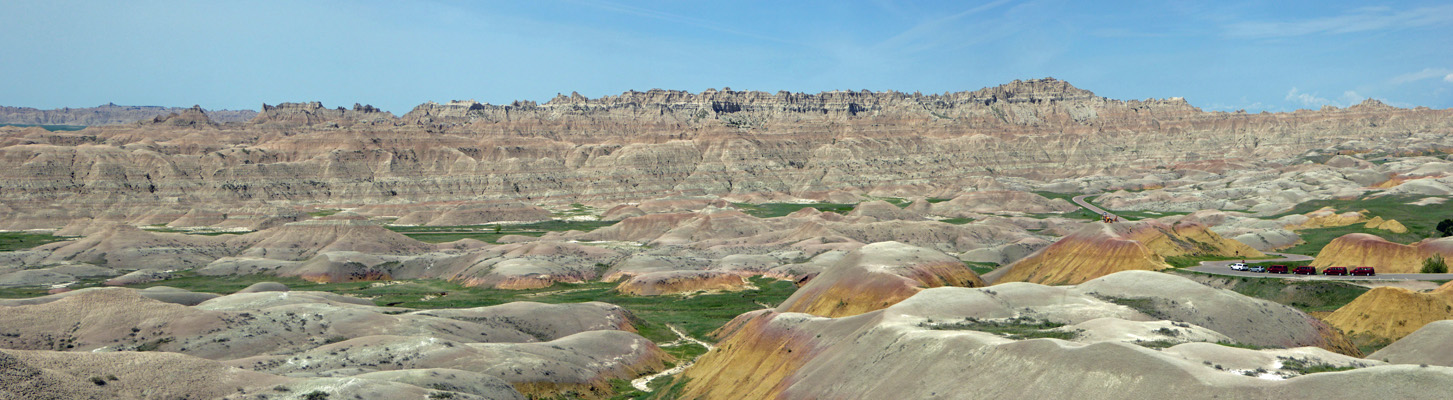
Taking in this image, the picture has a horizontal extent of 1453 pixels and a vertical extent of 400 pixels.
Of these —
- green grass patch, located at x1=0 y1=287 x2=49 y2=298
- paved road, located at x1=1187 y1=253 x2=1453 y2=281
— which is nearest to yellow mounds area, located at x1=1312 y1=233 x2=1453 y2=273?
paved road, located at x1=1187 y1=253 x2=1453 y2=281

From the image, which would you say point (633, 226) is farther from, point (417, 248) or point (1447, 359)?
point (1447, 359)

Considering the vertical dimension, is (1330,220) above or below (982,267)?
above

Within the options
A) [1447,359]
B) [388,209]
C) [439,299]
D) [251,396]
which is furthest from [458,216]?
[1447,359]

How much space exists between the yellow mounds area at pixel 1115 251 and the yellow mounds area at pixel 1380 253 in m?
11.8

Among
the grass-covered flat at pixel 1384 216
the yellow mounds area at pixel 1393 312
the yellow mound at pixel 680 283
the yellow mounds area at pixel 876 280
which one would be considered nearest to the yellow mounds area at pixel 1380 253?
the grass-covered flat at pixel 1384 216

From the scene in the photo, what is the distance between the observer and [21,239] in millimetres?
135125

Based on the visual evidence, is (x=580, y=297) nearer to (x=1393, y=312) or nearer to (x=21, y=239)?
(x=1393, y=312)

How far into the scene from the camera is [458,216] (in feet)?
579

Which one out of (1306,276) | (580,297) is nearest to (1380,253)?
(1306,276)

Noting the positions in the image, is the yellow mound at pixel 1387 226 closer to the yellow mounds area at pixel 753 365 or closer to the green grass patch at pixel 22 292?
the yellow mounds area at pixel 753 365

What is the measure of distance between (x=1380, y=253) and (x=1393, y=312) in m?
27.2

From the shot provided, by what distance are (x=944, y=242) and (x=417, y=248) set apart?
7589cm

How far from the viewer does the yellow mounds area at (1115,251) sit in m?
75.9

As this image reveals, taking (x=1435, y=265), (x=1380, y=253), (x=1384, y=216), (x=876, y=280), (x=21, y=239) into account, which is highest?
(x=1384, y=216)
